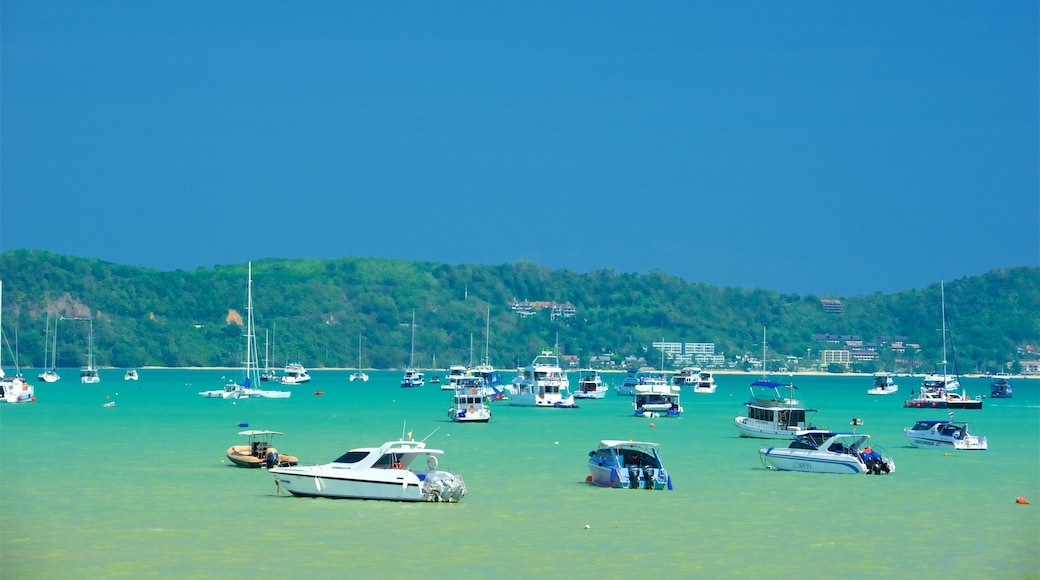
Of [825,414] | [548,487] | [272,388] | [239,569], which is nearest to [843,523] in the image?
[548,487]

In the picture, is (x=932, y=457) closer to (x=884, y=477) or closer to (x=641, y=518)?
(x=884, y=477)

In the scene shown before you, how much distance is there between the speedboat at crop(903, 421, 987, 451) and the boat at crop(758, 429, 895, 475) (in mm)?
15989

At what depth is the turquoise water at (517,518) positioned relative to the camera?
35969mm

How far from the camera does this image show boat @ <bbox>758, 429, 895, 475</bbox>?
194 feet

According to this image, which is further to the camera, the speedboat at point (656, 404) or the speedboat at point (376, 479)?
the speedboat at point (656, 404)

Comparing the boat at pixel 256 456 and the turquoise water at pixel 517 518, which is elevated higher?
the boat at pixel 256 456

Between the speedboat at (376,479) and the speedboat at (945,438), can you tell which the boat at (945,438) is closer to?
the speedboat at (945,438)

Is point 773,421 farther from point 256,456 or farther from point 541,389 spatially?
point 541,389

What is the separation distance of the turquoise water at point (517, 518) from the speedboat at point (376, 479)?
55 centimetres

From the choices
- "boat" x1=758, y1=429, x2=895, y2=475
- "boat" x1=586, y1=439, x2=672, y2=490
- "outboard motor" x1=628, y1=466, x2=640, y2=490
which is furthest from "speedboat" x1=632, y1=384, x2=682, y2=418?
"outboard motor" x1=628, y1=466, x2=640, y2=490

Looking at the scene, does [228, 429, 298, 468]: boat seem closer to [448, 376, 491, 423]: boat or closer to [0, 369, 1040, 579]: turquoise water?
[0, 369, 1040, 579]: turquoise water

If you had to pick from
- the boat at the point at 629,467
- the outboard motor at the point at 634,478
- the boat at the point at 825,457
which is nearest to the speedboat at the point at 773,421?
the boat at the point at 825,457

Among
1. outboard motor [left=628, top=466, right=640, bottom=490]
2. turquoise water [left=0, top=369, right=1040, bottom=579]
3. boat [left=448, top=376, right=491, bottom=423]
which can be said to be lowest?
turquoise water [left=0, top=369, right=1040, bottom=579]

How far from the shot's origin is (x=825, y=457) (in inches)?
2336
